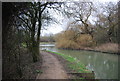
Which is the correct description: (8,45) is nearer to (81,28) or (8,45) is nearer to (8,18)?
(8,18)

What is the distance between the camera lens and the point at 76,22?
19.2 m

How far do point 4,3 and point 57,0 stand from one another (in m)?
4.30

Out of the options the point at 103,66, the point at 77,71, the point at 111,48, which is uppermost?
the point at 111,48

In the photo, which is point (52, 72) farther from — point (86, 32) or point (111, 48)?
point (86, 32)

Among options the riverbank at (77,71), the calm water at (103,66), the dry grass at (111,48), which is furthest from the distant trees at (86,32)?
the riverbank at (77,71)

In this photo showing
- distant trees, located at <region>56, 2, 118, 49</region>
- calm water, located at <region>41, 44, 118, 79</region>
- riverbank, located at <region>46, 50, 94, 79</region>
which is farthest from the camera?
distant trees, located at <region>56, 2, 118, 49</region>

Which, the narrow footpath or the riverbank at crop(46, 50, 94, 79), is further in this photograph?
the riverbank at crop(46, 50, 94, 79)

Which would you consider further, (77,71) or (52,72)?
(77,71)

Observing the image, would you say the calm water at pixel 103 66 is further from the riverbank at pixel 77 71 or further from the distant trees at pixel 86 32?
the distant trees at pixel 86 32

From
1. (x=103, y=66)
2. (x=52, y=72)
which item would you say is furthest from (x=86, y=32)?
(x=52, y=72)

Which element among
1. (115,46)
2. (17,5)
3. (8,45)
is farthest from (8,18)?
(115,46)

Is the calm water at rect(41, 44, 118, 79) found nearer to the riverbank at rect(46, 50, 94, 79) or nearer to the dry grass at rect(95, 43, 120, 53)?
the riverbank at rect(46, 50, 94, 79)

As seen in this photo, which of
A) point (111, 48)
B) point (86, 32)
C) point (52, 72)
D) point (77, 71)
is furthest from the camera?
point (86, 32)

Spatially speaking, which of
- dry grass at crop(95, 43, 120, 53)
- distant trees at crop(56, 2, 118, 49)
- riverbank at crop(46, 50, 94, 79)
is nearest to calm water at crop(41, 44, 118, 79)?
riverbank at crop(46, 50, 94, 79)
